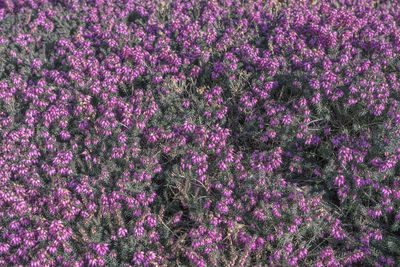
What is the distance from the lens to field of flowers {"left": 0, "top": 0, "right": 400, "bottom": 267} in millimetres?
5285

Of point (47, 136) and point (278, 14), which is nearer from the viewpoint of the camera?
point (47, 136)

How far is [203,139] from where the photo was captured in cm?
607

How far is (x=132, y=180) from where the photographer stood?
5781 mm

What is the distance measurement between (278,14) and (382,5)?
2.25m

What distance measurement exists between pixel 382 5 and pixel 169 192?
244 inches

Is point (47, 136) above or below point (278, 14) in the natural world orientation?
below

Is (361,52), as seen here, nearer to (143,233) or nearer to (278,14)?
(278,14)

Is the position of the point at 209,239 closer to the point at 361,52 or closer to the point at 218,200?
the point at 218,200

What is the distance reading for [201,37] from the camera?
788 cm

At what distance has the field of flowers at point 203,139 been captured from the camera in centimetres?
529

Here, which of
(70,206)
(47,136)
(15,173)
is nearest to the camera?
(70,206)

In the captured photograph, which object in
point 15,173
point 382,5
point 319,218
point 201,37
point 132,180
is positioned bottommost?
point 15,173

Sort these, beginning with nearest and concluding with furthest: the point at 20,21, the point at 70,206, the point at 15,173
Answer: the point at 70,206 < the point at 15,173 < the point at 20,21

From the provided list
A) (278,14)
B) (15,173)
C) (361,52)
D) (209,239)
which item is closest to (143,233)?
(209,239)
